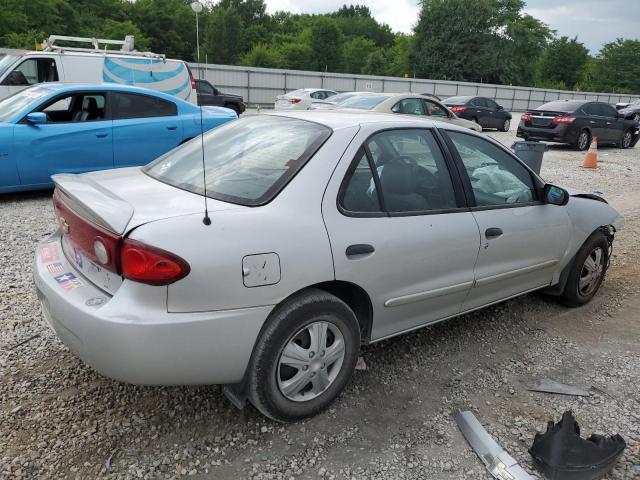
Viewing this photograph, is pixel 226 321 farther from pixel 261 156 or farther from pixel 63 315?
pixel 261 156

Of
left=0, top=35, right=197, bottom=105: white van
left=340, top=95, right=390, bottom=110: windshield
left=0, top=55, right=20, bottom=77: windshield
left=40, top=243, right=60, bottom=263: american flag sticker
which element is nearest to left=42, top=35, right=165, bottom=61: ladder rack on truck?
left=0, top=35, right=197, bottom=105: white van

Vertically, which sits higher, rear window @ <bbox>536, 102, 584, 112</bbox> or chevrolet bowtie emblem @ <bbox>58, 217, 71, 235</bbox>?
rear window @ <bbox>536, 102, 584, 112</bbox>

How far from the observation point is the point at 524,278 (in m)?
3.75

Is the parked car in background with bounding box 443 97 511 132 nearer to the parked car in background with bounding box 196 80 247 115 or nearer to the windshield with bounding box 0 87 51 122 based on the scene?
the parked car in background with bounding box 196 80 247 115

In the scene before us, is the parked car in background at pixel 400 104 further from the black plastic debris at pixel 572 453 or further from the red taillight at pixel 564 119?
the black plastic debris at pixel 572 453

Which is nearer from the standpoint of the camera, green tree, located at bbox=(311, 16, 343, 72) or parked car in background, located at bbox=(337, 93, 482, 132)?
parked car in background, located at bbox=(337, 93, 482, 132)

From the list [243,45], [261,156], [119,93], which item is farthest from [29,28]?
[261,156]

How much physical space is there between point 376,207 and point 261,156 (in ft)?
2.24

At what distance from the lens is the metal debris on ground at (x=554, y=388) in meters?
3.17

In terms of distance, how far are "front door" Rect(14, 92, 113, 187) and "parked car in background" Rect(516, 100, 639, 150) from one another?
43.1ft

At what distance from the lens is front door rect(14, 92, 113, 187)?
6.37 metres

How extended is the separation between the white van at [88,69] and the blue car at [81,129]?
4.90 metres

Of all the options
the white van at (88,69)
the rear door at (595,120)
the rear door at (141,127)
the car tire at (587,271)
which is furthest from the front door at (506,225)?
the rear door at (595,120)

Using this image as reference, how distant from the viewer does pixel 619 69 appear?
74500 mm
